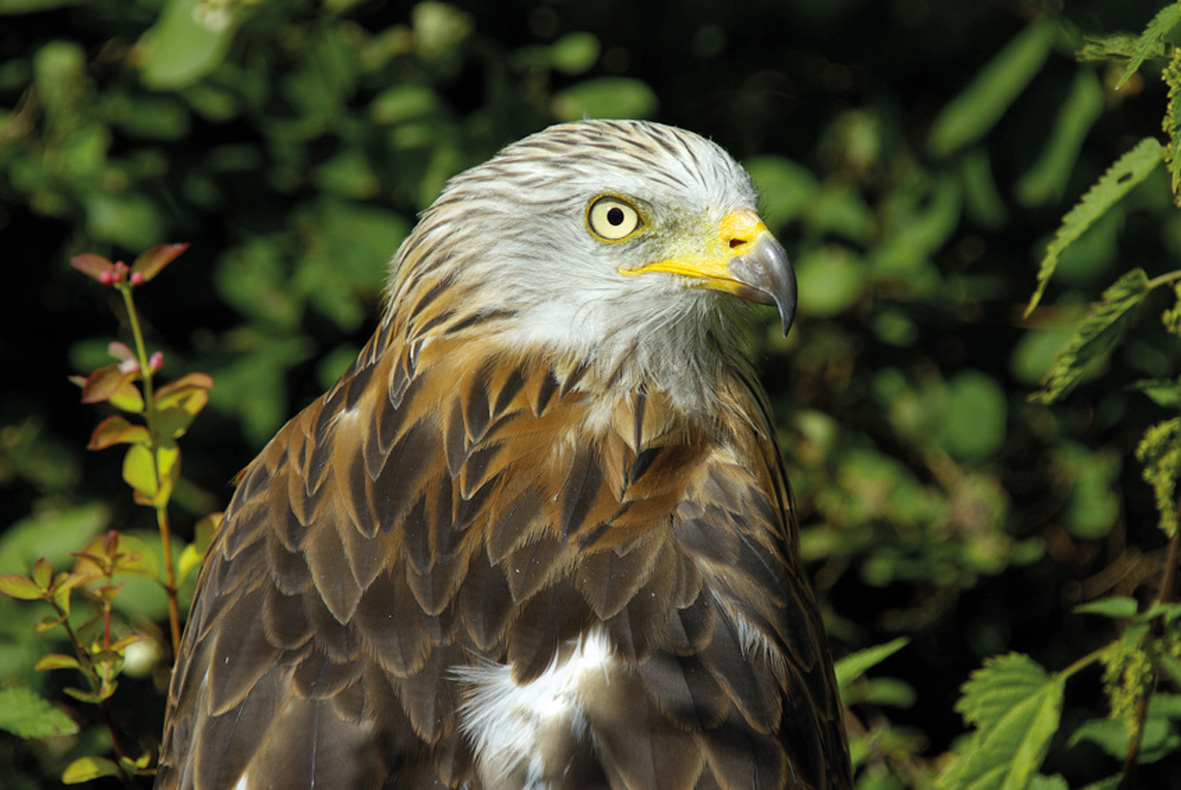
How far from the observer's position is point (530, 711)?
182 cm

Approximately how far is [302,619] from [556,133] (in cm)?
107

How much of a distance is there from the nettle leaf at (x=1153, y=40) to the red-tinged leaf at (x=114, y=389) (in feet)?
5.04

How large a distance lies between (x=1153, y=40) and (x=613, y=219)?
0.99 metres

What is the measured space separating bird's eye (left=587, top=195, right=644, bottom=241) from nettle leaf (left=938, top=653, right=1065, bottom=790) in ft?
3.31

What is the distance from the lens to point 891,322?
12.4ft

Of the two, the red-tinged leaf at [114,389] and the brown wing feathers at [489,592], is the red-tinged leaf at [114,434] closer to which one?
the red-tinged leaf at [114,389]

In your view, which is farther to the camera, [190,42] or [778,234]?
[778,234]

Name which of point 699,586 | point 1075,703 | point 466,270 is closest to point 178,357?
point 466,270

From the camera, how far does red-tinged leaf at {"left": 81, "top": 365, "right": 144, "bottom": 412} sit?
75.6 inches

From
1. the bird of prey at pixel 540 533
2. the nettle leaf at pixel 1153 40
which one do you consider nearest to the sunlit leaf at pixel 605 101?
the bird of prey at pixel 540 533

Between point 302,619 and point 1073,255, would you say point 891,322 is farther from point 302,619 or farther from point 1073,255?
point 302,619

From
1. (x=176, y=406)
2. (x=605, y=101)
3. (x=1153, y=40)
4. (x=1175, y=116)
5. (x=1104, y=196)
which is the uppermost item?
(x=1153, y=40)

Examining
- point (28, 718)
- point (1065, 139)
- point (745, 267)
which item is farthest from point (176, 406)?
point (1065, 139)

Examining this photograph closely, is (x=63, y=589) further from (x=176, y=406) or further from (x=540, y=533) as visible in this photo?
(x=540, y=533)
